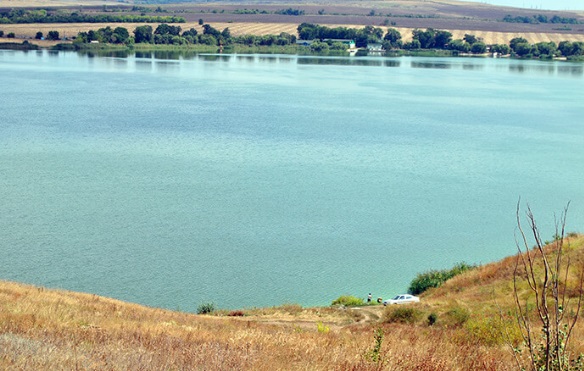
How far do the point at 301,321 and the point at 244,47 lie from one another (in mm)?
72688

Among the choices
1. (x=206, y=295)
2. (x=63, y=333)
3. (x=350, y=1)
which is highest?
(x=350, y=1)

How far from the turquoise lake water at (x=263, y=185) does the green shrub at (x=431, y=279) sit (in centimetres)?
38

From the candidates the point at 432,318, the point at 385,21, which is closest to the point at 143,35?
the point at 385,21

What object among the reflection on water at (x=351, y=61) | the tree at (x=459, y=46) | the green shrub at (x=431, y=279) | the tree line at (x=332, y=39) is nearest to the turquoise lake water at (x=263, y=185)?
the green shrub at (x=431, y=279)

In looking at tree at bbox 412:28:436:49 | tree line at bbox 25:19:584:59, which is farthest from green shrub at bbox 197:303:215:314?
tree at bbox 412:28:436:49

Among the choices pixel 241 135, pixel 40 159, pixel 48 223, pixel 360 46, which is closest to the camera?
pixel 48 223

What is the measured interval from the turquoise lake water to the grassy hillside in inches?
178

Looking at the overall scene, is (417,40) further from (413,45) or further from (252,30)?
(252,30)

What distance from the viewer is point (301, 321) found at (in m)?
10.4

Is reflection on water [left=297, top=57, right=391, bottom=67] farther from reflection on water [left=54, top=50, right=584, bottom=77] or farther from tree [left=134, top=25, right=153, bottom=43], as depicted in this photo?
tree [left=134, top=25, right=153, bottom=43]

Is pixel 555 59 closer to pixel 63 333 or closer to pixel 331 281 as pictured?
pixel 331 281

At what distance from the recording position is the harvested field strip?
81125mm

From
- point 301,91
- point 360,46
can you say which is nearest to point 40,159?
point 301,91

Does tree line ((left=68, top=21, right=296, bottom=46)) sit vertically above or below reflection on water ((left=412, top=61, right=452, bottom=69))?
above
